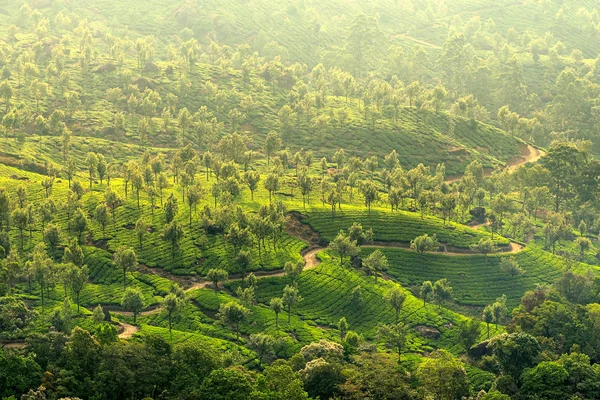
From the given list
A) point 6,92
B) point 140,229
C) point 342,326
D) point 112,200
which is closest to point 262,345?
point 342,326

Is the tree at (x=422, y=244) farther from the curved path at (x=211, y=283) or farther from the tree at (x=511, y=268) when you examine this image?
the curved path at (x=211, y=283)

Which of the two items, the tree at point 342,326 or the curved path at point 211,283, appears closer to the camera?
the curved path at point 211,283

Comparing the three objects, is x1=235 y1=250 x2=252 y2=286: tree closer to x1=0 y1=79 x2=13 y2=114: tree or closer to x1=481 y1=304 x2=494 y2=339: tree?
x1=481 y1=304 x2=494 y2=339: tree

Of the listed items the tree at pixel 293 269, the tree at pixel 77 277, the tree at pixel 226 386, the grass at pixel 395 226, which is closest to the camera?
the tree at pixel 226 386

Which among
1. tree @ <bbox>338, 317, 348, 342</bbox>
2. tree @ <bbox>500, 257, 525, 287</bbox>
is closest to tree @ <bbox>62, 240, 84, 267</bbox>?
tree @ <bbox>338, 317, 348, 342</bbox>

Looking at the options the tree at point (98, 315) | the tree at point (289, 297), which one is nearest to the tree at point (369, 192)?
the tree at point (289, 297)

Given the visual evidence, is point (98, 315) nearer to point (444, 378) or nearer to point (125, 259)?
point (125, 259)

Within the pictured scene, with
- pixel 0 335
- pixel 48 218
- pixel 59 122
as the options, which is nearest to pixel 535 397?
pixel 0 335

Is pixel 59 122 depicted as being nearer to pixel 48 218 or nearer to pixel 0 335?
pixel 48 218
